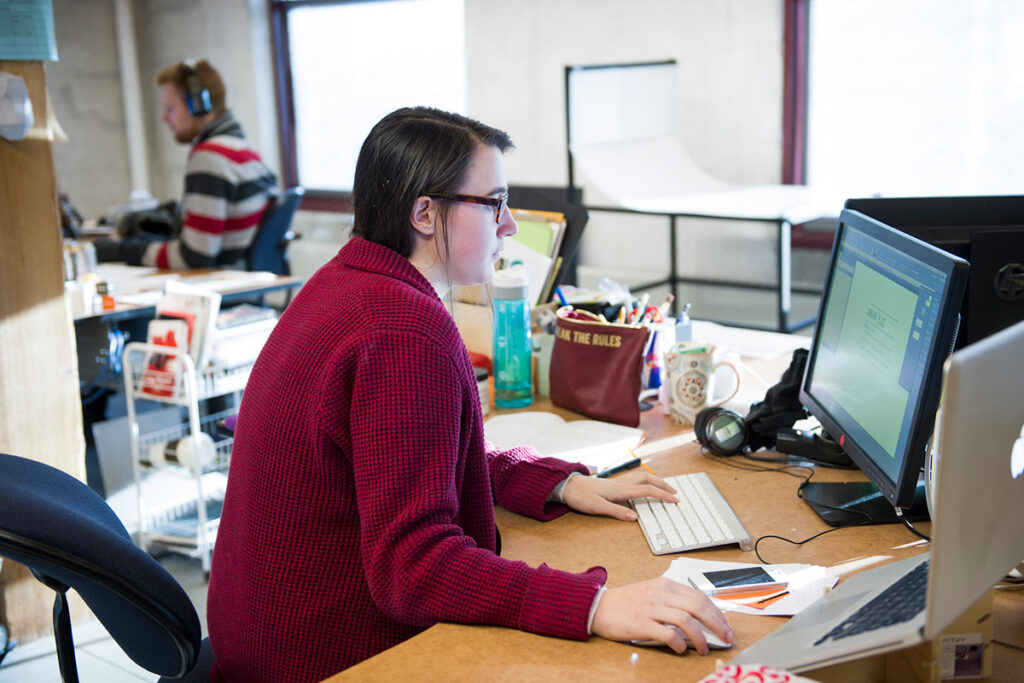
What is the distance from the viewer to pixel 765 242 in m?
4.35

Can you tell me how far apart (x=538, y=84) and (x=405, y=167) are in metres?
4.04

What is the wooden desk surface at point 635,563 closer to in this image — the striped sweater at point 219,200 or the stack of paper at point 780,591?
the stack of paper at point 780,591

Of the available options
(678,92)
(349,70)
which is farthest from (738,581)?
(349,70)

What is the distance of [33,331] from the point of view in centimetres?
235

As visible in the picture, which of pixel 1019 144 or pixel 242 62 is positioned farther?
pixel 242 62

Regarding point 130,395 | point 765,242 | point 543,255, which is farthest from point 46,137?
point 765,242

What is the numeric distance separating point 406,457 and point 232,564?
326mm

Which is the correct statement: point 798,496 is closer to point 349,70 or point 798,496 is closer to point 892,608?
point 892,608

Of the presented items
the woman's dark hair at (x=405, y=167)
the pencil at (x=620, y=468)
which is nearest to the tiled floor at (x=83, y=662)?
the pencil at (x=620, y=468)

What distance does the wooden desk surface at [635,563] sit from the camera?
0.96 meters

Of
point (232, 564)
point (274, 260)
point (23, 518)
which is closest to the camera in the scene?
point (23, 518)

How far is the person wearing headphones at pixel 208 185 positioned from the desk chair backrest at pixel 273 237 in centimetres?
3

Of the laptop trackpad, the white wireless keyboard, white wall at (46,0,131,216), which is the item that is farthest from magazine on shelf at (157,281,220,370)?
white wall at (46,0,131,216)

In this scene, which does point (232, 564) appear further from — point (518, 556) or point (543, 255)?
point (543, 255)
